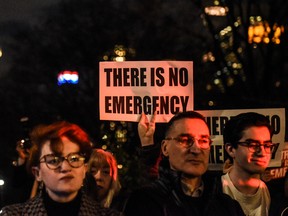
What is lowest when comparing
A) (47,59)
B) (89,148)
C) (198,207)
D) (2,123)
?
(198,207)

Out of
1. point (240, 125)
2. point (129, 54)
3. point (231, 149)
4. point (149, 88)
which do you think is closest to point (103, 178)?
point (231, 149)

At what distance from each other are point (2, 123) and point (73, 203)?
36776 millimetres

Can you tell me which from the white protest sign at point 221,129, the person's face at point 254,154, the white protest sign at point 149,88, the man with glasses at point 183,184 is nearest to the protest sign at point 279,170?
the white protest sign at point 221,129

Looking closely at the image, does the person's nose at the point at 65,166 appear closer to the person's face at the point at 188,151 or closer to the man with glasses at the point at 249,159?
the person's face at the point at 188,151

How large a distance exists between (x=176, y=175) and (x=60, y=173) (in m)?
0.70

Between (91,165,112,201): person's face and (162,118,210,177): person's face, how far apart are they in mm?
1638

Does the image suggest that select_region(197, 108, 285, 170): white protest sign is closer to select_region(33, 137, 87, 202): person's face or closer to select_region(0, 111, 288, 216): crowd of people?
select_region(0, 111, 288, 216): crowd of people

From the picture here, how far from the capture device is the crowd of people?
437 centimetres

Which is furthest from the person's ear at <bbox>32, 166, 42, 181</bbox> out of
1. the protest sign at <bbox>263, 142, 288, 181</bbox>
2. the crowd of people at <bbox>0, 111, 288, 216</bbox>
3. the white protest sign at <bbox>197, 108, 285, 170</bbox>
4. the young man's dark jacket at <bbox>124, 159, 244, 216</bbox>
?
the white protest sign at <bbox>197, 108, 285, 170</bbox>

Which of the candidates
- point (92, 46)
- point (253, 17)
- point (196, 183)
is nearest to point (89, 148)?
point (196, 183)

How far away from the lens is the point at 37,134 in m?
4.51

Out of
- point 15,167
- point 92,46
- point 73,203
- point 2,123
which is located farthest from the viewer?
point 2,123

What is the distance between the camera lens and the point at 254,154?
541 cm

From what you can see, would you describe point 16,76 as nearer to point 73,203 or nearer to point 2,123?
point 2,123
